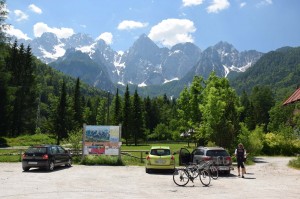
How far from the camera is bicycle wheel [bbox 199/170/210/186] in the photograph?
16.6 m

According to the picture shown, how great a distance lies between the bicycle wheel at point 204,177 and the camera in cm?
1656

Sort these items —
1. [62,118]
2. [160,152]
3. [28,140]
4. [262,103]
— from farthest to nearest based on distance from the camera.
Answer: [262,103] → [62,118] → [28,140] → [160,152]

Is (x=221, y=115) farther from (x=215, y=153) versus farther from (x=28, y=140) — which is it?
(x=28, y=140)

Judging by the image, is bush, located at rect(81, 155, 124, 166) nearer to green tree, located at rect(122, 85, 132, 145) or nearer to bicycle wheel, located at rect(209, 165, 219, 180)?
bicycle wheel, located at rect(209, 165, 219, 180)

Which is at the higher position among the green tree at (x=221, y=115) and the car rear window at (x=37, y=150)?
the green tree at (x=221, y=115)

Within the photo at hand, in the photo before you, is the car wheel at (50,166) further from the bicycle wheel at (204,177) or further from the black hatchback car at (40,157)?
→ the bicycle wheel at (204,177)

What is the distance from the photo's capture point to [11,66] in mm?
68062

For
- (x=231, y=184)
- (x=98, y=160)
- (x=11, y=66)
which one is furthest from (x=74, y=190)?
(x=11, y=66)

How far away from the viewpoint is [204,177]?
1695 cm

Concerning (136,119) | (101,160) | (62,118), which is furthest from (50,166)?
(136,119)

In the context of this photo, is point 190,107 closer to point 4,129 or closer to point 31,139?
point 31,139

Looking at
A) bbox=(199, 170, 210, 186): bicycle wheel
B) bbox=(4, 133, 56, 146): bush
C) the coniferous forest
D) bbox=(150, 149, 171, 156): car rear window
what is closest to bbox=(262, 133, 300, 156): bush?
the coniferous forest

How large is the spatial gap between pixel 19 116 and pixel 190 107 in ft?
105

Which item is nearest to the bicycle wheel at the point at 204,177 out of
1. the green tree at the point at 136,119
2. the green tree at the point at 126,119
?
the green tree at the point at 126,119
